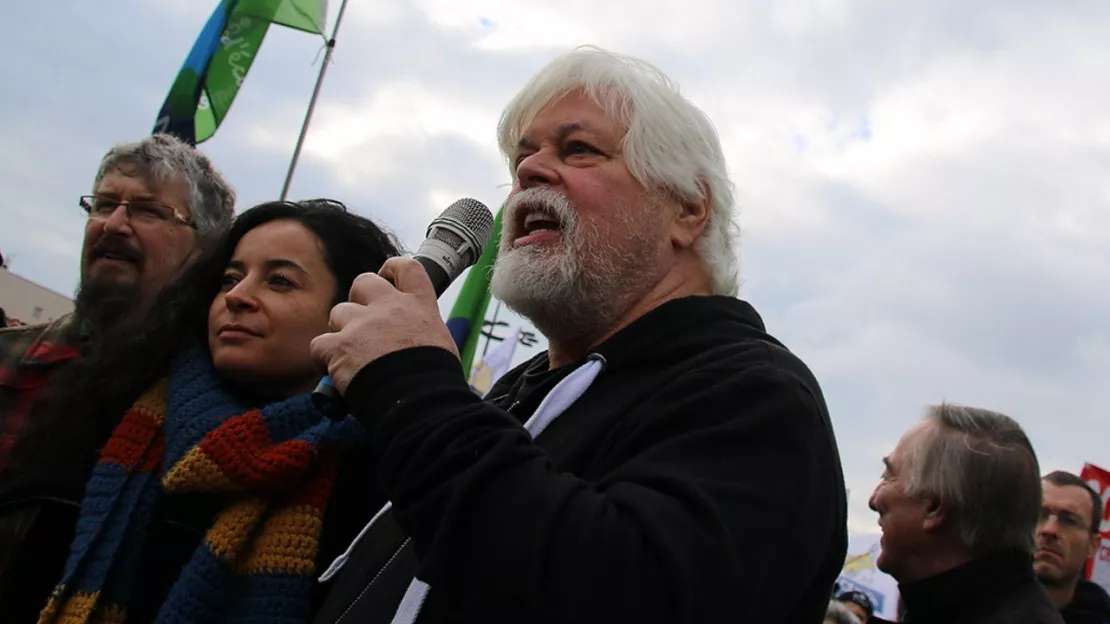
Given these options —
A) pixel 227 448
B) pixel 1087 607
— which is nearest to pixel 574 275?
pixel 227 448

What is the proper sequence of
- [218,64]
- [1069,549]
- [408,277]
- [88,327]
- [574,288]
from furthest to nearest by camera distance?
[218,64]
[1069,549]
[88,327]
[574,288]
[408,277]

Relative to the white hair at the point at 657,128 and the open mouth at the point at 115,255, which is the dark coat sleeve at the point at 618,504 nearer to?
the white hair at the point at 657,128

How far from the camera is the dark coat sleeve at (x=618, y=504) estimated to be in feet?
3.94

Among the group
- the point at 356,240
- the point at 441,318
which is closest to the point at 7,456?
the point at 356,240

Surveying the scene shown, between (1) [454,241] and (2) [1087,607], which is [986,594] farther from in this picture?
(1) [454,241]

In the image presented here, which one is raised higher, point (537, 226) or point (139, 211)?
point (537, 226)

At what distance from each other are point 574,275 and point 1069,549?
9.08ft

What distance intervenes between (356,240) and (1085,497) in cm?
312

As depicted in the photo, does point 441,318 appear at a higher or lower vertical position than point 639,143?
lower

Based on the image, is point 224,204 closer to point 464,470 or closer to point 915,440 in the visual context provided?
point 464,470

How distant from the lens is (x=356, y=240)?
7.79ft

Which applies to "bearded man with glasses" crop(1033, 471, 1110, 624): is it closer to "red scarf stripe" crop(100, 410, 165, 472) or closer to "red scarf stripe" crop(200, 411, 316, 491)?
"red scarf stripe" crop(200, 411, 316, 491)

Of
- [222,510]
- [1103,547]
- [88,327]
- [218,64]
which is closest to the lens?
[222,510]

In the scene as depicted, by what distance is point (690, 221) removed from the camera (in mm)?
2043
